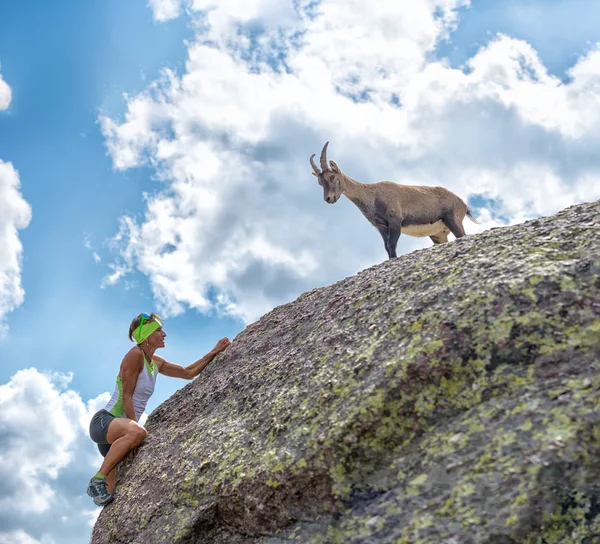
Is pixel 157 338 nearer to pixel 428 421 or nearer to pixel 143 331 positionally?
pixel 143 331

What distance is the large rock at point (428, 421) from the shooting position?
397 centimetres

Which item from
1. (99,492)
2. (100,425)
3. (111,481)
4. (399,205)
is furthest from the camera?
(399,205)

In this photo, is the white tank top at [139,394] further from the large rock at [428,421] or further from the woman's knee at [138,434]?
the large rock at [428,421]

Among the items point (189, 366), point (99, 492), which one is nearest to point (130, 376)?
point (189, 366)

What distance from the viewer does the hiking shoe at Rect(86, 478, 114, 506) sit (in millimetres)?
7461

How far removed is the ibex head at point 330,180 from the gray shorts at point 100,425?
9132mm

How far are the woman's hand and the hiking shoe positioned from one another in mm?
2305

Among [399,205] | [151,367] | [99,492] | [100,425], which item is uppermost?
[399,205]

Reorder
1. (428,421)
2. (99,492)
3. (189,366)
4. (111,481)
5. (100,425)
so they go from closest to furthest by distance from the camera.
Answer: (428,421), (99,492), (111,481), (100,425), (189,366)

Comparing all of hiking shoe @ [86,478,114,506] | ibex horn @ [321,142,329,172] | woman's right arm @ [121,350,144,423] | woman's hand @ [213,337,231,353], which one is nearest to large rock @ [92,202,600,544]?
hiking shoe @ [86,478,114,506]

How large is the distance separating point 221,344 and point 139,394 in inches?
52.9

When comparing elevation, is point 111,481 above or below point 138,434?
below

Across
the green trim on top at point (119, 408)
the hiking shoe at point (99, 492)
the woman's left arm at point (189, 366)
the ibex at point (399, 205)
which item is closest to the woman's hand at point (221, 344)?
the woman's left arm at point (189, 366)

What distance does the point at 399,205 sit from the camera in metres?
15.3
